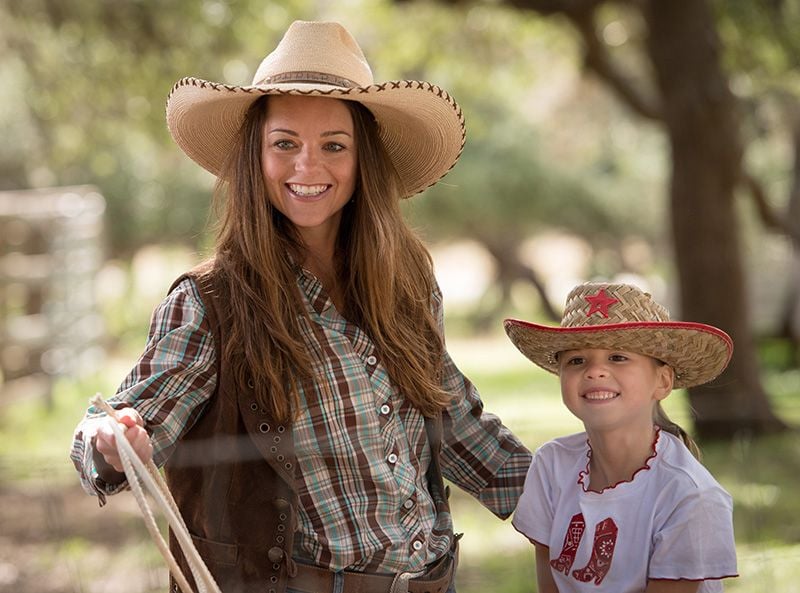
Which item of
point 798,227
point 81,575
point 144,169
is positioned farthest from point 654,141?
point 81,575

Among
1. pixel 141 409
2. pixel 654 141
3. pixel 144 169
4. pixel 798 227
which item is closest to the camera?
pixel 141 409

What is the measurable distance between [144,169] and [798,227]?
27.3 ft

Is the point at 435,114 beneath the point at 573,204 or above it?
beneath

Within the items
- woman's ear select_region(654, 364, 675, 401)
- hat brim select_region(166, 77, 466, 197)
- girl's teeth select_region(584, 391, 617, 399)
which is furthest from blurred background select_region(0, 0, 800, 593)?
girl's teeth select_region(584, 391, 617, 399)

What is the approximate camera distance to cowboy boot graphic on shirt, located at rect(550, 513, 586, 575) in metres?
1.90

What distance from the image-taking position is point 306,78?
2.01m

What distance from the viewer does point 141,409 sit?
179 centimetres

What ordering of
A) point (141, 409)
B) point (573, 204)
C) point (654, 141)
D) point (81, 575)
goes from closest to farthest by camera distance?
point (141, 409), point (81, 575), point (573, 204), point (654, 141)

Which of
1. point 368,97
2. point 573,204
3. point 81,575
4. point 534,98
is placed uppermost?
point 534,98

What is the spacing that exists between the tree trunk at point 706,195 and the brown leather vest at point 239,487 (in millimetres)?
4780

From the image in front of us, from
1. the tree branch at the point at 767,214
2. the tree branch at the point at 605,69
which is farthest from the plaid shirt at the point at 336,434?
the tree branch at the point at 767,214

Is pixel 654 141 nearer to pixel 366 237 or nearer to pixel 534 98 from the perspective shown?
pixel 534 98

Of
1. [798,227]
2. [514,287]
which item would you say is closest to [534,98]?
[514,287]

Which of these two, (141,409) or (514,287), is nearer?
(141,409)
